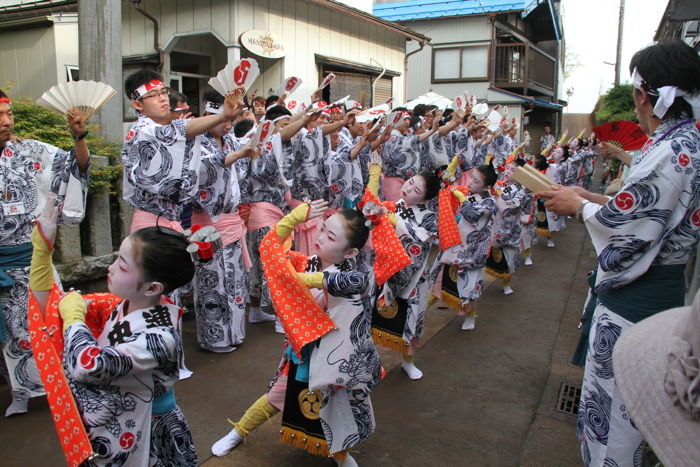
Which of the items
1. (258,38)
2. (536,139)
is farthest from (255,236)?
(536,139)

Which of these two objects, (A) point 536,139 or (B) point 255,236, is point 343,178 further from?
(A) point 536,139

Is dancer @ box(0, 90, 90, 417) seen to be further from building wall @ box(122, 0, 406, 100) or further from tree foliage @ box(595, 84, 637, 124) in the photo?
tree foliage @ box(595, 84, 637, 124)

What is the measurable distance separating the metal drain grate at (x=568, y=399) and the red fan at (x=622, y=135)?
1822 millimetres

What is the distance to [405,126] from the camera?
738 cm

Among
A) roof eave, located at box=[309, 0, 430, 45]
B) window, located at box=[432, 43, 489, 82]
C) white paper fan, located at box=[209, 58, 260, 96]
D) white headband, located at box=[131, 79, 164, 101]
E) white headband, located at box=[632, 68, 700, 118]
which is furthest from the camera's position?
window, located at box=[432, 43, 489, 82]

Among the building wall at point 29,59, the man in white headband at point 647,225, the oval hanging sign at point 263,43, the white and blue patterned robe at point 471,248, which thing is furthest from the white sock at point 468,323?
the building wall at point 29,59

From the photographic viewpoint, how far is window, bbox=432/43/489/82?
17922mm

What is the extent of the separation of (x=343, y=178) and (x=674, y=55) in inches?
155

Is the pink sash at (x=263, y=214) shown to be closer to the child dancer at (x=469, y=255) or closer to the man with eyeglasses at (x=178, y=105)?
the man with eyeglasses at (x=178, y=105)

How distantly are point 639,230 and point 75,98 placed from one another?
9.64ft

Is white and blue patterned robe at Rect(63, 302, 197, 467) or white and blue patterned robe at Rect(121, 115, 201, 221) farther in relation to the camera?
white and blue patterned robe at Rect(121, 115, 201, 221)

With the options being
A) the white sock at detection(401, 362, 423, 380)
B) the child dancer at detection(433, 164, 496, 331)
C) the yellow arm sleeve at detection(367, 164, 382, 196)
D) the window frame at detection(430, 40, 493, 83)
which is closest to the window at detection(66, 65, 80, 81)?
the yellow arm sleeve at detection(367, 164, 382, 196)

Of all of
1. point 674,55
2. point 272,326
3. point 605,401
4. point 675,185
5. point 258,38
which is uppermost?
point 258,38

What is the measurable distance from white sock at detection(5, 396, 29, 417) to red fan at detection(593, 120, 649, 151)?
3935mm
